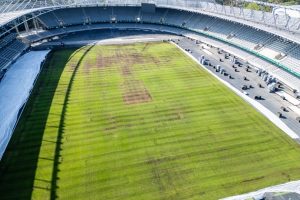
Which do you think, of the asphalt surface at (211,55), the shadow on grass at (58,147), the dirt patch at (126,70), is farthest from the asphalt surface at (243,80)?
the shadow on grass at (58,147)

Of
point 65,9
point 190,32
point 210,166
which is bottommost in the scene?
point 210,166

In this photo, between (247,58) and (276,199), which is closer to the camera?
(276,199)

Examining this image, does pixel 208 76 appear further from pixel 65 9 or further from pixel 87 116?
pixel 65 9

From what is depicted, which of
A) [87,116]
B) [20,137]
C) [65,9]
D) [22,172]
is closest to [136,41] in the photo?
[65,9]

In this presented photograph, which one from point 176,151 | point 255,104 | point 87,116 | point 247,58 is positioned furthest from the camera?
point 247,58

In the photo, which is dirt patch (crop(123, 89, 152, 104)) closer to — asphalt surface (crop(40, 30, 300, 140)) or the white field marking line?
the white field marking line

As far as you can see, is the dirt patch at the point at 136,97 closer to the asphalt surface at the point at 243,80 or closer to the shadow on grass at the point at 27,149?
the shadow on grass at the point at 27,149
